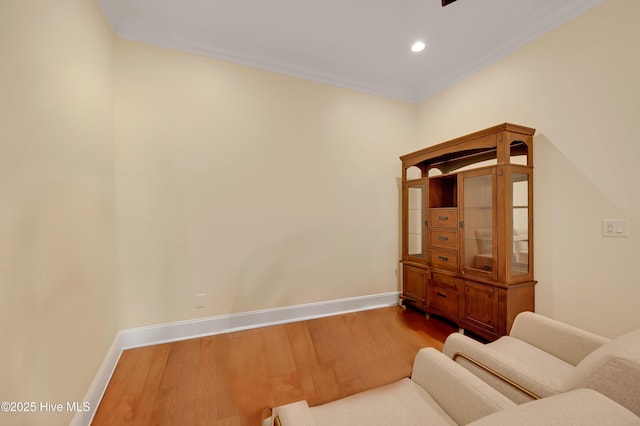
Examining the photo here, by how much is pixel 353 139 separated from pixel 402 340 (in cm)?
225

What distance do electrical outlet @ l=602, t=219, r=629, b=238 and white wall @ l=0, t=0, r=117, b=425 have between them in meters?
3.32

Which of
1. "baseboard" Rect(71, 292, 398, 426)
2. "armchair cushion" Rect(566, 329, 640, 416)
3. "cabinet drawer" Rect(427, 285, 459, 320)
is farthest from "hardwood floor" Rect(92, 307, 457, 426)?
"armchair cushion" Rect(566, 329, 640, 416)

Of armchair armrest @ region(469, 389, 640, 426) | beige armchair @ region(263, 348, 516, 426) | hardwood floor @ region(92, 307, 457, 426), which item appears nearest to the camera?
armchair armrest @ region(469, 389, 640, 426)

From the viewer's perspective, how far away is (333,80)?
9.47ft

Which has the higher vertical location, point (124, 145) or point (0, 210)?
point (124, 145)

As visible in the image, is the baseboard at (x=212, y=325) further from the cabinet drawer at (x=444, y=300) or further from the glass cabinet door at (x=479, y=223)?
the glass cabinet door at (x=479, y=223)

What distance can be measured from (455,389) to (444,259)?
1.78 meters

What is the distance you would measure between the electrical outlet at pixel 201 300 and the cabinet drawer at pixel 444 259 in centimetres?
239

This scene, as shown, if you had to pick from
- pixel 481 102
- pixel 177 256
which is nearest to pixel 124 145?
pixel 177 256

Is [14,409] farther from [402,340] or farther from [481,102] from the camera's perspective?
[481,102]

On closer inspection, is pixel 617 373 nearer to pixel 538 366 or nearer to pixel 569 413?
pixel 569 413

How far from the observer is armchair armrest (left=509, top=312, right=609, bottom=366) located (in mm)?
1264

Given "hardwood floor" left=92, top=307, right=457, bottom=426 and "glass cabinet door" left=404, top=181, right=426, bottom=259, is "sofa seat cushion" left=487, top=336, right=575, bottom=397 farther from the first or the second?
"glass cabinet door" left=404, top=181, right=426, bottom=259

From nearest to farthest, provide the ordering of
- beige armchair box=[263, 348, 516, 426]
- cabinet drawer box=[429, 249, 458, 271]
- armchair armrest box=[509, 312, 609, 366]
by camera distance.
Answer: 1. beige armchair box=[263, 348, 516, 426]
2. armchair armrest box=[509, 312, 609, 366]
3. cabinet drawer box=[429, 249, 458, 271]
